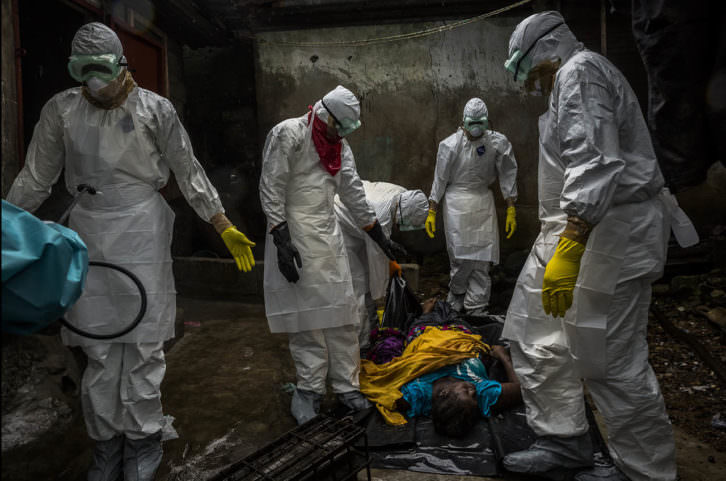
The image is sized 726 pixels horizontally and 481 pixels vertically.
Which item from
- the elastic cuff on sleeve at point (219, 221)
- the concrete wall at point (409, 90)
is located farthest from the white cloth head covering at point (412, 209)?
the concrete wall at point (409, 90)

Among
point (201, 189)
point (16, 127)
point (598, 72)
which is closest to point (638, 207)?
point (598, 72)

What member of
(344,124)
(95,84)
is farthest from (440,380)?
(95,84)

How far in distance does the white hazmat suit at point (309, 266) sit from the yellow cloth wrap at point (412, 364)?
0.19 meters

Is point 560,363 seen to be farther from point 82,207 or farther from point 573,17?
point 573,17

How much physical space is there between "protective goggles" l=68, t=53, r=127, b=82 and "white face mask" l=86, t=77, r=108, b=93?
0.04ft

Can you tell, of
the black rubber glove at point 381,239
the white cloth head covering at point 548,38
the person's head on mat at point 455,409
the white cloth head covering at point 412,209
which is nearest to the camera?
the white cloth head covering at point 548,38

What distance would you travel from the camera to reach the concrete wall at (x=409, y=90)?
5.98 m

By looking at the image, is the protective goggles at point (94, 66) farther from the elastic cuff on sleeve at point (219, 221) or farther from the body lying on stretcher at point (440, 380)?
the body lying on stretcher at point (440, 380)

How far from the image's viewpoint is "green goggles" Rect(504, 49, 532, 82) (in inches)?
81.7

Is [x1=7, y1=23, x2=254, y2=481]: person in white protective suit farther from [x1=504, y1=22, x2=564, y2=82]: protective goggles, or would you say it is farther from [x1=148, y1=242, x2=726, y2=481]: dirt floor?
[x1=504, y1=22, x2=564, y2=82]: protective goggles

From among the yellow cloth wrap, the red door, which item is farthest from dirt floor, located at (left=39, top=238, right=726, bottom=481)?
the red door

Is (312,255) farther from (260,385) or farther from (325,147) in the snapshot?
(260,385)

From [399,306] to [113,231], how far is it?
7.46 feet

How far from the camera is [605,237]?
1.84 meters
